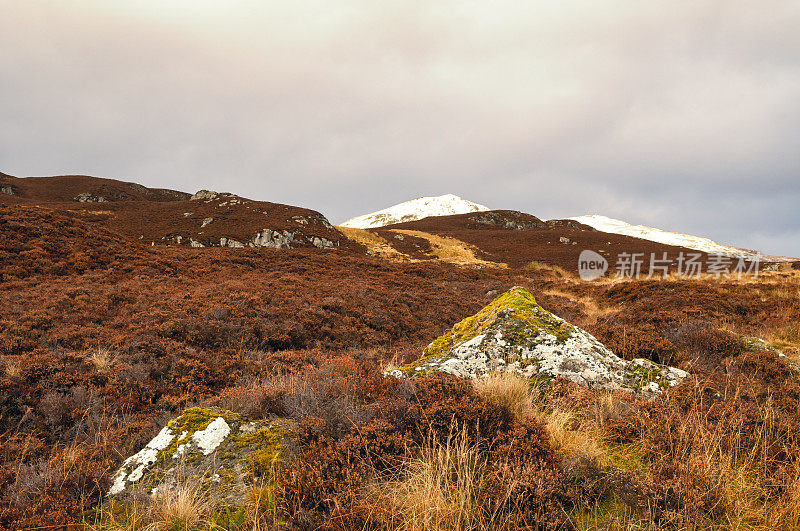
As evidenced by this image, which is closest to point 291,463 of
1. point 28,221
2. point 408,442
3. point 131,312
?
point 408,442

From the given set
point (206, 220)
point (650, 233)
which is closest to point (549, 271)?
point (206, 220)

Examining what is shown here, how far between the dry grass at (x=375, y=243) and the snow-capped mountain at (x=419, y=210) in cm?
9548

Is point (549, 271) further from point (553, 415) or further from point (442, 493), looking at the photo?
point (442, 493)

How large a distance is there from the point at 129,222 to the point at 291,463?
4109 centimetres

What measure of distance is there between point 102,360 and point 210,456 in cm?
495

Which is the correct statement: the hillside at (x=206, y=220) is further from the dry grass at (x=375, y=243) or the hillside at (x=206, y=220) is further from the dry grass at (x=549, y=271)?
the dry grass at (x=549, y=271)

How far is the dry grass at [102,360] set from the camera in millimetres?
6054

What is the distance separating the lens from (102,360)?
6.21 meters

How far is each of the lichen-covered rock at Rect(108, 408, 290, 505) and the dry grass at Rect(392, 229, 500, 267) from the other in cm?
3434

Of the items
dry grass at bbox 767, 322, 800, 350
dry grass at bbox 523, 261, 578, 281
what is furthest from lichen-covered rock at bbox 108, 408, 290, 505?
dry grass at bbox 523, 261, 578, 281

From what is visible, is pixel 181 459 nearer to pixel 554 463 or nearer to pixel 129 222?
pixel 554 463

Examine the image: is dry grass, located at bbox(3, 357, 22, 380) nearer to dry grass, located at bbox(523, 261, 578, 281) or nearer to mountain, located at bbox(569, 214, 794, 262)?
dry grass, located at bbox(523, 261, 578, 281)

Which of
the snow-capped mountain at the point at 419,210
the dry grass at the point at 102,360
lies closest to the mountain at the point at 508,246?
the dry grass at the point at 102,360

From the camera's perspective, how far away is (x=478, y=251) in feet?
143
